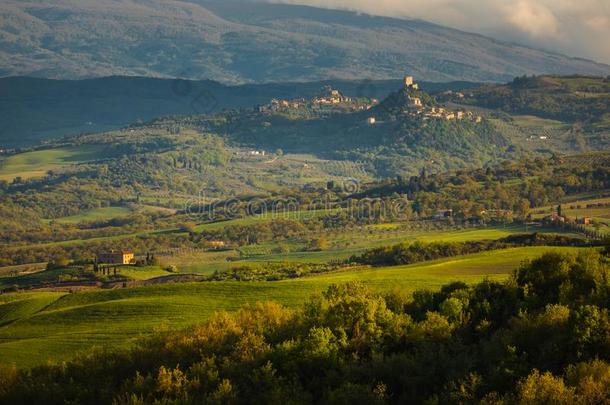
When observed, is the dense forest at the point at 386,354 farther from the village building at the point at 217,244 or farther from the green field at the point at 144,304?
the village building at the point at 217,244

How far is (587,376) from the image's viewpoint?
1234 inches

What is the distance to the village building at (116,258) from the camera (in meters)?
95.5

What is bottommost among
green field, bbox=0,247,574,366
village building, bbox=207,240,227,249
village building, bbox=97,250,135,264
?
village building, bbox=207,240,227,249

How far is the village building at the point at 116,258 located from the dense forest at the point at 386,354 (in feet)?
175

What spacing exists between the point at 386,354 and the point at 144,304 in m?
20.7

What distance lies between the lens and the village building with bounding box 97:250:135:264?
9550 cm

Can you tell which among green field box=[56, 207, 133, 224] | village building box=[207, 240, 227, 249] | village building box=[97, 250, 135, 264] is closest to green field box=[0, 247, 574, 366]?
village building box=[97, 250, 135, 264]

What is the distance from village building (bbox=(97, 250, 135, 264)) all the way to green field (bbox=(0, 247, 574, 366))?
93.2ft

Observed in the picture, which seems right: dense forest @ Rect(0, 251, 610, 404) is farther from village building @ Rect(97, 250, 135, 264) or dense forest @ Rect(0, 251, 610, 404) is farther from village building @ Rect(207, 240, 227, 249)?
village building @ Rect(207, 240, 227, 249)

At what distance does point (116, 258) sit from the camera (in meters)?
97.1

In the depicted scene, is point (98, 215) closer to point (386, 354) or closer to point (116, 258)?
point (116, 258)

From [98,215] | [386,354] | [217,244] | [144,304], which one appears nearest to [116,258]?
[217,244]

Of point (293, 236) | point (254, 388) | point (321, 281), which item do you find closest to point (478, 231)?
point (293, 236)

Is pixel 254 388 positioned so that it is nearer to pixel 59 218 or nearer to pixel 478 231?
pixel 478 231
